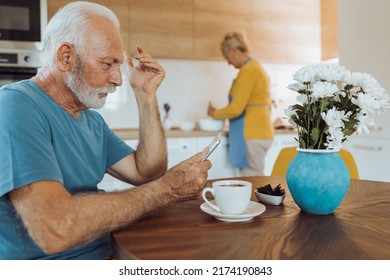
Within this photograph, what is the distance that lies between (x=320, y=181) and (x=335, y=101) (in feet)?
0.63

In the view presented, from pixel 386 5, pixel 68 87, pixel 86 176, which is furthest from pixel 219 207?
pixel 386 5

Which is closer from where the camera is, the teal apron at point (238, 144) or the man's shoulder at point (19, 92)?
the man's shoulder at point (19, 92)

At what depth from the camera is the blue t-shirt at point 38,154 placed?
0.80m

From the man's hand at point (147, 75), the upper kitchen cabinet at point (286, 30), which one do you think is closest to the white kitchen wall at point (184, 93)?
the upper kitchen cabinet at point (286, 30)

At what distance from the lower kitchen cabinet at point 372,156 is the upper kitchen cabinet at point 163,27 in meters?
1.45

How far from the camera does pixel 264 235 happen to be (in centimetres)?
80

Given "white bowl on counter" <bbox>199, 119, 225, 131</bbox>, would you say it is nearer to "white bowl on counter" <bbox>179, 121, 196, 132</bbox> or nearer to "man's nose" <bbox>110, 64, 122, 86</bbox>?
"white bowl on counter" <bbox>179, 121, 196, 132</bbox>

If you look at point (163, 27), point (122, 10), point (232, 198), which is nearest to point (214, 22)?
point (163, 27)

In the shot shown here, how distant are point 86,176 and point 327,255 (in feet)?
2.12

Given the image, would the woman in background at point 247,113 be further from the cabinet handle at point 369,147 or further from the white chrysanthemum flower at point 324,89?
the white chrysanthemum flower at point 324,89

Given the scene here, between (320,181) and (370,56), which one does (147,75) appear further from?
(370,56)

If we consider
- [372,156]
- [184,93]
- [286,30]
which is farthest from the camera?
[286,30]
